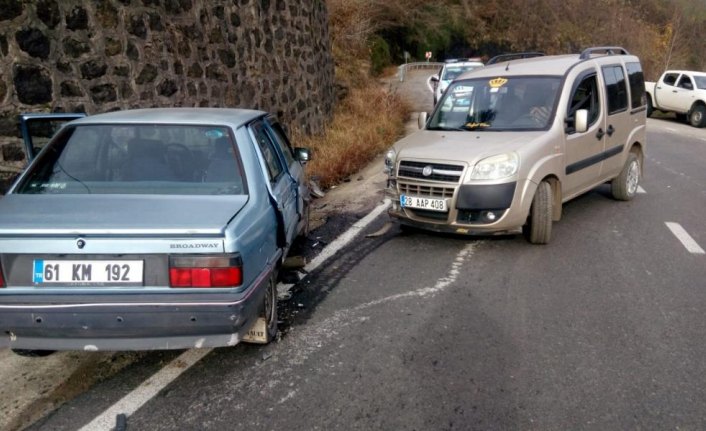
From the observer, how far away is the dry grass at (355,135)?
10672mm

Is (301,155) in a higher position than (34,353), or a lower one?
higher

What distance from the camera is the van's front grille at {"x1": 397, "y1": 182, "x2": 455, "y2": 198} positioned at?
6.06 m

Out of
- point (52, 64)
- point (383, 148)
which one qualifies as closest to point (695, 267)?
point (52, 64)

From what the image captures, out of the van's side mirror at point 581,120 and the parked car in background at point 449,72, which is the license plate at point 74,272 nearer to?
the van's side mirror at point 581,120

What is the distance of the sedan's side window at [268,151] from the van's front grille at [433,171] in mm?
1604

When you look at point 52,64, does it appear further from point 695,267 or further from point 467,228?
point 695,267

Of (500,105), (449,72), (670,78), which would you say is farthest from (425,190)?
(670,78)

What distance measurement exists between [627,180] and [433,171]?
3.63 m

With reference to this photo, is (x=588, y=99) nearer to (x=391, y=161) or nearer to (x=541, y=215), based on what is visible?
(x=541, y=215)

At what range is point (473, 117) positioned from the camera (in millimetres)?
7160

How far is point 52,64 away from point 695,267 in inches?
262

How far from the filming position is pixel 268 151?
5.01 metres

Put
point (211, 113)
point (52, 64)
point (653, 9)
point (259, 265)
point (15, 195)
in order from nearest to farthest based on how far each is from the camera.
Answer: point (259, 265) → point (15, 195) → point (211, 113) → point (52, 64) → point (653, 9)

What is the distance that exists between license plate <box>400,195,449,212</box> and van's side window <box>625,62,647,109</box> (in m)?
3.82
